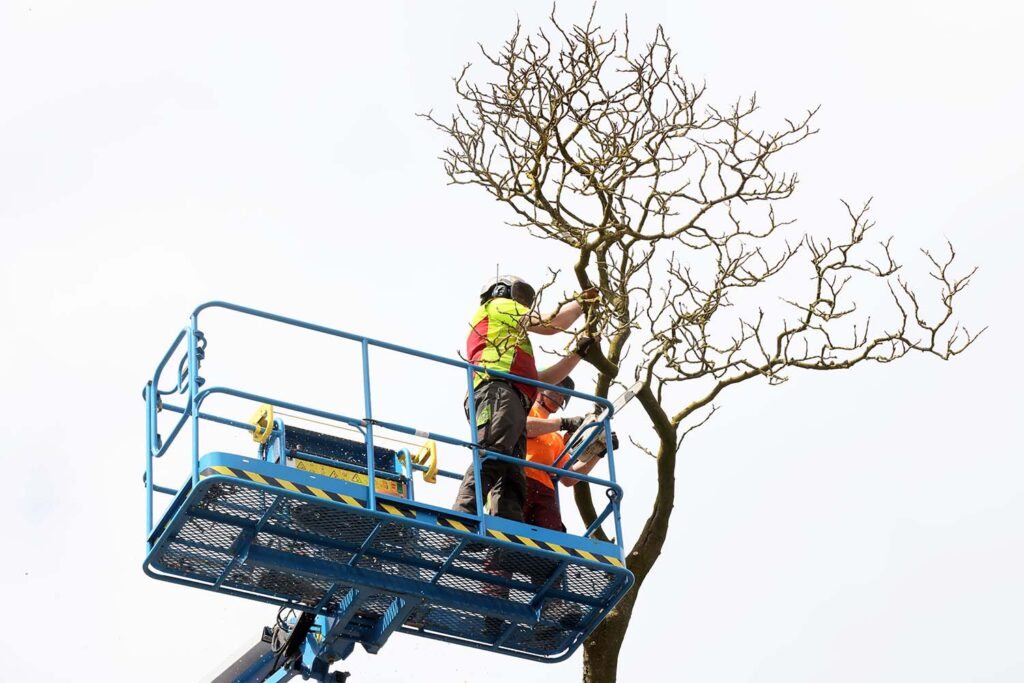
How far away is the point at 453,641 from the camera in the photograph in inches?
416

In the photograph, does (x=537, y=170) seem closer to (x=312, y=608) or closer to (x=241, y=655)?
(x=312, y=608)

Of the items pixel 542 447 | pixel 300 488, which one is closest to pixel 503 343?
pixel 542 447

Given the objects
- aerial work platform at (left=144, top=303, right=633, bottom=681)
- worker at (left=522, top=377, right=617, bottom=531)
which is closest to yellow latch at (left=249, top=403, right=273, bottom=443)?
aerial work platform at (left=144, top=303, right=633, bottom=681)

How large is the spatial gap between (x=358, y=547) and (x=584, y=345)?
227cm

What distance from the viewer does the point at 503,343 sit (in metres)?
10.5

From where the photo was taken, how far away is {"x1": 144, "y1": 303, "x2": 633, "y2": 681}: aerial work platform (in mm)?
9211

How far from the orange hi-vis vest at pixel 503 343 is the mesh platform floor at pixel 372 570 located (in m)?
1.34

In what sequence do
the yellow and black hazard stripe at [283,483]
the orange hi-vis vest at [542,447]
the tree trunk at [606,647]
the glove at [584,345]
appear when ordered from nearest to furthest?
the yellow and black hazard stripe at [283,483] < the glove at [584,345] < the tree trunk at [606,647] < the orange hi-vis vest at [542,447]

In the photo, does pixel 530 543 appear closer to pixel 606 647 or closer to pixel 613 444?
pixel 613 444

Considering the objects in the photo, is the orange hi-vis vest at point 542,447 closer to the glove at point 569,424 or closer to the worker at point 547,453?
the worker at point 547,453

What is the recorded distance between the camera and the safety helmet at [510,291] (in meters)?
11.0

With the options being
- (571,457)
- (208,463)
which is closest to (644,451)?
(571,457)

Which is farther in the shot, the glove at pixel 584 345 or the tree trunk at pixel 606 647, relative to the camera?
the tree trunk at pixel 606 647

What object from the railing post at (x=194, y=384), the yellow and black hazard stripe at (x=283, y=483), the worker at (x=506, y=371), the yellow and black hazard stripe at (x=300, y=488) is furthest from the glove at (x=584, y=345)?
the railing post at (x=194, y=384)
